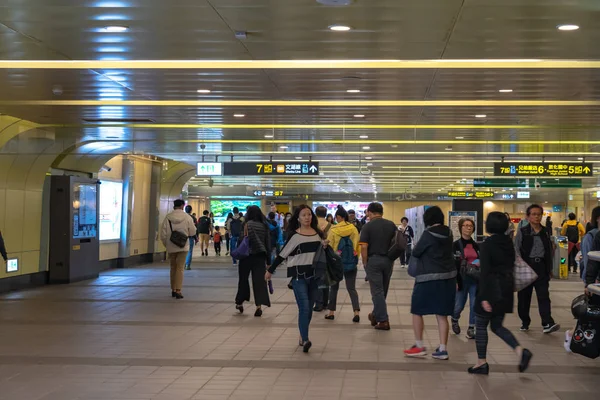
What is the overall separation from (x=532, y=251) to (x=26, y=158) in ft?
32.4

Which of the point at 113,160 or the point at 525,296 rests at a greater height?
the point at 113,160

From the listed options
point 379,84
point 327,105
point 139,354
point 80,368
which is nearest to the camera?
point 80,368

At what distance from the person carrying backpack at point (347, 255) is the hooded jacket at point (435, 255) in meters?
3.06

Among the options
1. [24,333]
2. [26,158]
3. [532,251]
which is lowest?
[24,333]

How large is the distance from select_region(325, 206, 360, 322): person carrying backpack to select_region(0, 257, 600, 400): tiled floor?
0.24 meters

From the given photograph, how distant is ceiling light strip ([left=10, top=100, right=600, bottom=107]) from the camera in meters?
12.7

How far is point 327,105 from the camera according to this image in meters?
13.1

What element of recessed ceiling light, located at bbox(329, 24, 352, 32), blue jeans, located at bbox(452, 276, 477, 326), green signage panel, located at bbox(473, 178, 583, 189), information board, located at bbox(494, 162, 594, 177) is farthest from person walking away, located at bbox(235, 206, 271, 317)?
green signage panel, located at bbox(473, 178, 583, 189)

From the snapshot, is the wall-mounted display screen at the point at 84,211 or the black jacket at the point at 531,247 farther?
the wall-mounted display screen at the point at 84,211

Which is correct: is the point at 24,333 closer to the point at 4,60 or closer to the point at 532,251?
the point at 4,60

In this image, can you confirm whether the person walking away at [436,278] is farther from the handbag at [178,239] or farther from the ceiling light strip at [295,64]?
the handbag at [178,239]

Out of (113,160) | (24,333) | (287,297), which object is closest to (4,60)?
(24,333)

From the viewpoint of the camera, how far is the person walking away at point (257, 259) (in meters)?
11.4

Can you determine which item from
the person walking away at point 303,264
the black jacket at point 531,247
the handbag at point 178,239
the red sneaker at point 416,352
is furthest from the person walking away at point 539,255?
the handbag at point 178,239
